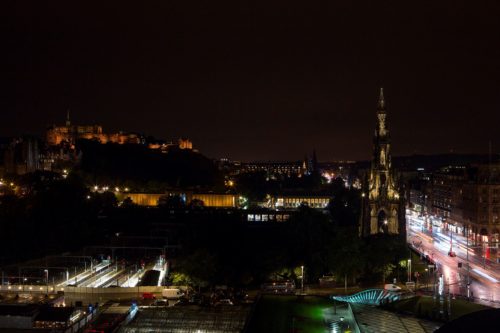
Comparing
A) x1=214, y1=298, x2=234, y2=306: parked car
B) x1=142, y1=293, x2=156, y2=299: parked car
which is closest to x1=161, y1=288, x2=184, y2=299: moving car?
x1=142, y1=293, x2=156, y2=299: parked car

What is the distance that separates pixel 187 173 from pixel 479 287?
9473 centimetres

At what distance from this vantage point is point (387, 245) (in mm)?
44969

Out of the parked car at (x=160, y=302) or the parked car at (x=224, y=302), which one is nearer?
the parked car at (x=224, y=302)

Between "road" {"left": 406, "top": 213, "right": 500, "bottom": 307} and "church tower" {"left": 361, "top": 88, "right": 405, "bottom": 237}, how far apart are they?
12.6 ft

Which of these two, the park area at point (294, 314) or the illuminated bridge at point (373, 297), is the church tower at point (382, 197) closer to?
the illuminated bridge at point (373, 297)

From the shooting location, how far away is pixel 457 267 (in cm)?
4884

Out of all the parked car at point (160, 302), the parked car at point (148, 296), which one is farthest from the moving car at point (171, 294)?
the parked car at point (160, 302)

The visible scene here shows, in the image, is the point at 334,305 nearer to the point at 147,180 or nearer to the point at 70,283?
the point at 70,283

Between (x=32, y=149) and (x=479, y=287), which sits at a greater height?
(x=32, y=149)

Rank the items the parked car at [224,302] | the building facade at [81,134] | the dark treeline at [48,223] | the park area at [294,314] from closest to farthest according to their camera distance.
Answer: the park area at [294,314] < the parked car at [224,302] < the dark treeline at [48,223] < the building facade at [81,134]

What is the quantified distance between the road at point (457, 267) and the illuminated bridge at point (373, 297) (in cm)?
453

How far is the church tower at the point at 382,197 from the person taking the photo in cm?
5994

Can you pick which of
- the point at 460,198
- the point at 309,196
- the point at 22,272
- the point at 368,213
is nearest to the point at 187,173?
the point at 309,196

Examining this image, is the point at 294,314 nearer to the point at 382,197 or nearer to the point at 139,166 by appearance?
the point at 382,197
